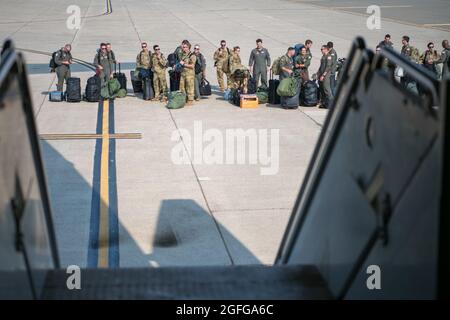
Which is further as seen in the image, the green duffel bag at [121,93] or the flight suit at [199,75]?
the green duffel bag at [121,93]

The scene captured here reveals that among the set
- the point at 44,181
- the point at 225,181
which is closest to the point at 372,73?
the point at 44,181

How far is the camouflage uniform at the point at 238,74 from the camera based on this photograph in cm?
1877

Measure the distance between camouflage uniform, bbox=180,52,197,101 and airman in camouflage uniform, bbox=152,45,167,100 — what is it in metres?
0.66

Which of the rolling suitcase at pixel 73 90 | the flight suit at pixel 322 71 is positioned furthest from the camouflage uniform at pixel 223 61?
the rolling suitcase at pixel 73 90

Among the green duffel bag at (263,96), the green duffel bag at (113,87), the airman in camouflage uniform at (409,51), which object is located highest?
the airman in camouflage uniform at (409,51)

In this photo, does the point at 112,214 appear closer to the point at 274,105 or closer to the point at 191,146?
the point at 191,146

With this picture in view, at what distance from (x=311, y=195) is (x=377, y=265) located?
1.59 metres

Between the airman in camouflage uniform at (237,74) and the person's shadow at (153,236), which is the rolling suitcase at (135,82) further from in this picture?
the person's shadow at (153,236)

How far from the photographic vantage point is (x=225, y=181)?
40.4 ft

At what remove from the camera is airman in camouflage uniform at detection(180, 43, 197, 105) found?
60.1 ft

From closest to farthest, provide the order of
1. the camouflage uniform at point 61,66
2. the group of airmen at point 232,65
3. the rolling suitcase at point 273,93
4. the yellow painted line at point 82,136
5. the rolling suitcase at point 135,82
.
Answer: the yellow painted line at point 82,136, the group of airmen at point 232,65, the rolling suitcase at point 273,93, the camouflage uniform at point 61,66, the rolling suitcase at point 135,82

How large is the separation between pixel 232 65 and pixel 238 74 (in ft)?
1.28

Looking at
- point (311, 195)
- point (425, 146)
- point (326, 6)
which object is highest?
point (425, 146)

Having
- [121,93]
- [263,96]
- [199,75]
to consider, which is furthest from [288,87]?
[121,93]
